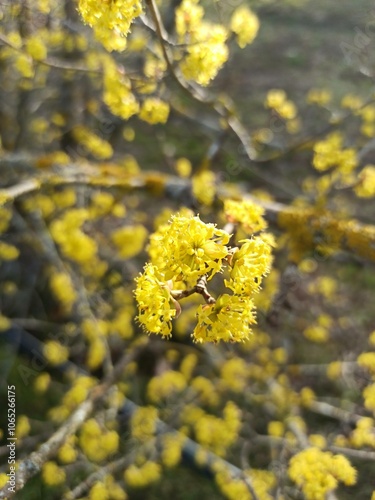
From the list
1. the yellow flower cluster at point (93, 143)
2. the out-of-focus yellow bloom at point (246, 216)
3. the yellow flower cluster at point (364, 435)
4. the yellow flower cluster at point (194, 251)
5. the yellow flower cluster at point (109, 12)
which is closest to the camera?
the yellow flower cluster at point (194, 251)

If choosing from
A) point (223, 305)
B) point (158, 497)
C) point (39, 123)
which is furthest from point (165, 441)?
point (39, 123)

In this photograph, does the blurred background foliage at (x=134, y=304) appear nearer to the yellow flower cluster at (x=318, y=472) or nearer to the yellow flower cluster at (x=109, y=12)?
the yellow flower cluster at (x=318, y=472)

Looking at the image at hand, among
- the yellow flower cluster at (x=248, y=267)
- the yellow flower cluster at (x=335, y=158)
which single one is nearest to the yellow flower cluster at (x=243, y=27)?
the yellow flower cluster at (x=335, y=158)

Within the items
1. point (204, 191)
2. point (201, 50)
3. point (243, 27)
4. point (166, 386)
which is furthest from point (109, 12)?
point (166, 386)

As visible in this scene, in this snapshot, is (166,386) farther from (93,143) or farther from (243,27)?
(243,27)

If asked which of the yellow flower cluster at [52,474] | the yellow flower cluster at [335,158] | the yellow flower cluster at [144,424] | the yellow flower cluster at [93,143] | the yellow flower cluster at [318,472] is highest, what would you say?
the yellow flower cluster at [335,158]

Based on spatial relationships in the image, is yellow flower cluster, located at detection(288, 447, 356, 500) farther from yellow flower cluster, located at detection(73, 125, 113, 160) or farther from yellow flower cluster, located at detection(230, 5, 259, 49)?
yellow flower cluster, located at detection(73, 125, 113, 160)
